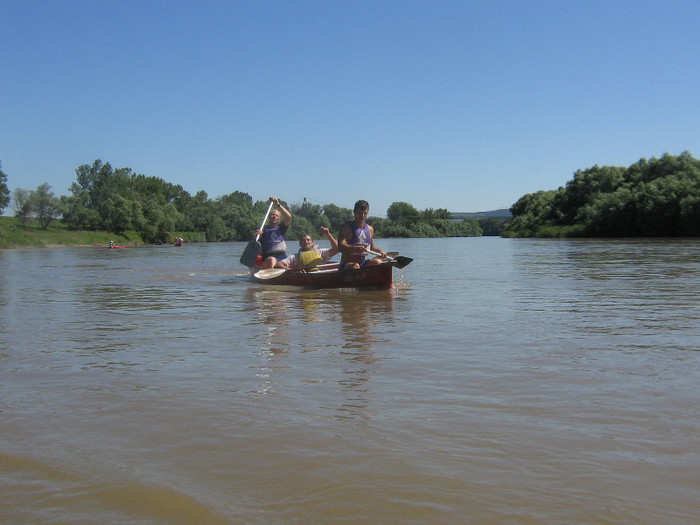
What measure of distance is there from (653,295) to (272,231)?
8646 mm

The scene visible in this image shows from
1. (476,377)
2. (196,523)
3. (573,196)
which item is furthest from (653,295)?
(573,196)

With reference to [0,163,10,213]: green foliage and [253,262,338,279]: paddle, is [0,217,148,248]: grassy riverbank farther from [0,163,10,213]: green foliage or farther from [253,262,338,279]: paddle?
[253,262,338,279]: paddle

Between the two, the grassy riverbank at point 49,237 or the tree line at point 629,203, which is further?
the tree line at point 629,203

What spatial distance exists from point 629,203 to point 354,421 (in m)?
67.4

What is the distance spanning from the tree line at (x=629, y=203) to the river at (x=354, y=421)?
56.8 m

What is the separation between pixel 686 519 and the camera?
2.52 m

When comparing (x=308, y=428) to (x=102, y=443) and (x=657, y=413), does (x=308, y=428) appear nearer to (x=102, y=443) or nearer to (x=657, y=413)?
(x=102, y=443)

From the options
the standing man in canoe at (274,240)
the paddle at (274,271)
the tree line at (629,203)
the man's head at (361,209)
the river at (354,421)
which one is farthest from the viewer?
the tree line at (629,203)

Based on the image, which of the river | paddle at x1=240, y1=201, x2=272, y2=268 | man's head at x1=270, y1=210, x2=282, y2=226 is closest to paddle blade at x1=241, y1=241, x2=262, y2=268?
paddle at x1=240, y1=201, x2=272, y2=268

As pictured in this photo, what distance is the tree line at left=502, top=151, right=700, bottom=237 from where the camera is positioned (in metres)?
59.0

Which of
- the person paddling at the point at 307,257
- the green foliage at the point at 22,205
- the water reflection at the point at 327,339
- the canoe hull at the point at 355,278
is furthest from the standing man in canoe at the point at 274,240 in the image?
the green foliage at the point at 22,205

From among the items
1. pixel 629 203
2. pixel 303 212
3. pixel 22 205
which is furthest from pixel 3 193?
pixel 629 203

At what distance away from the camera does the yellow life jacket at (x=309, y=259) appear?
15250 mm

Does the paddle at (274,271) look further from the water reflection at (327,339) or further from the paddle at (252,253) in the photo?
the water reflection at (327,339)
